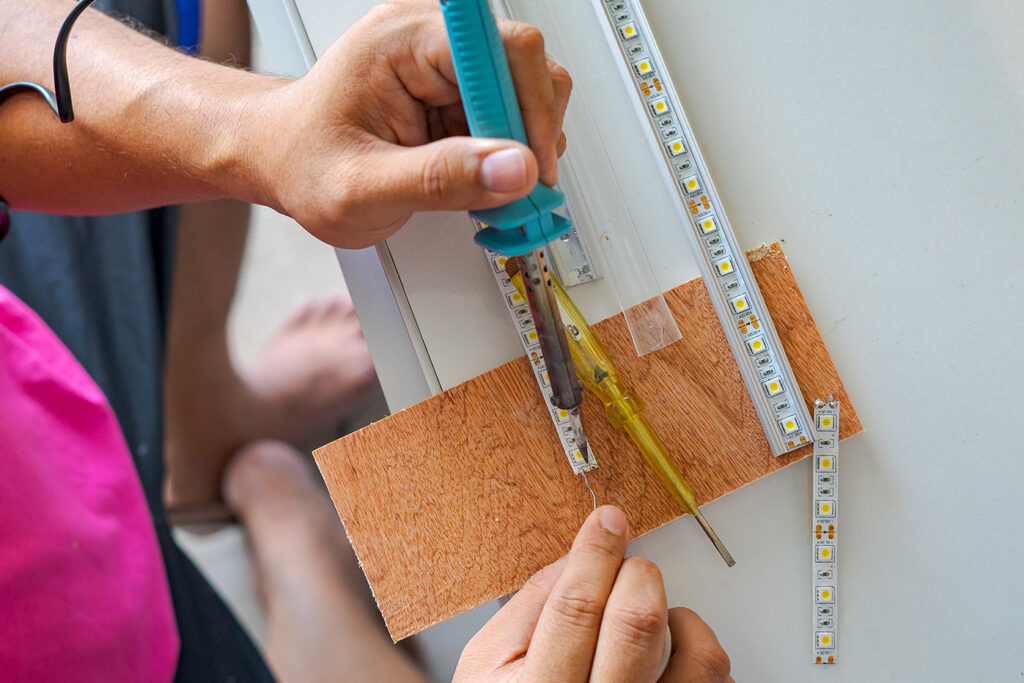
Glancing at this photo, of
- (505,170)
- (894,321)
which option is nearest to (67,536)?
(505,170)

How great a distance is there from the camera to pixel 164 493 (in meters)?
1.49

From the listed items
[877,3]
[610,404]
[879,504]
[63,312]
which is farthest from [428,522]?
[63,312]

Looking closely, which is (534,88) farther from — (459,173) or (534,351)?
(534,351)

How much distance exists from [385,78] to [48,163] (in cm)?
48

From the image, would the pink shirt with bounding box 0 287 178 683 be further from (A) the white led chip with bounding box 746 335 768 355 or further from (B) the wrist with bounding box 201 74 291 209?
(A) the white led chip with bounding box 746 335 768 355

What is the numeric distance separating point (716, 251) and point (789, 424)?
0.21 m

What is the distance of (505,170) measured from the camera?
59cm

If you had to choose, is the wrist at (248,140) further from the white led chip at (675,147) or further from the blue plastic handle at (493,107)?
the white led chip at (675,147)

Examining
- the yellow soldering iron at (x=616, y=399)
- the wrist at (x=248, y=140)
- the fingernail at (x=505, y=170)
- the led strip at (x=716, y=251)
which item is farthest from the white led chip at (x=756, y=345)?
the wrist at (x=248, y=140)

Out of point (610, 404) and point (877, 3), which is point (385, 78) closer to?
point (610, 404)

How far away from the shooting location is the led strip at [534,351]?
821 mm

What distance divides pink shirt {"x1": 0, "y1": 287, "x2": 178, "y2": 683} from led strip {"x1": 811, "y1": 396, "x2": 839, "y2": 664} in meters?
0.92

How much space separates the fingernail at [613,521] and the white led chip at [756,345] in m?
0.25

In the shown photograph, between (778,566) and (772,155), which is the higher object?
(772,155)
